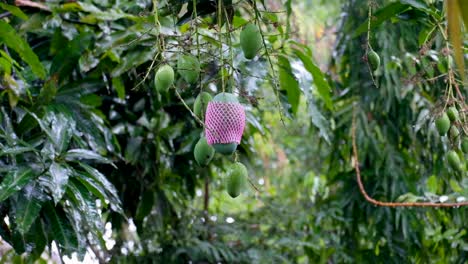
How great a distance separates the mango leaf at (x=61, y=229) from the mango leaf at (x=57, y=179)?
5 cm

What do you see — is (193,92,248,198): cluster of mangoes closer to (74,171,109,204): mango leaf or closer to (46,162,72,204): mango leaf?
(46,162,72,204): mango leaf

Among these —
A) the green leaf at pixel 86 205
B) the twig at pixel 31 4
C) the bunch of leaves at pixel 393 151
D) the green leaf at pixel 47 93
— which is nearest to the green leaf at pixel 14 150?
the green leaf at pixel 86 205

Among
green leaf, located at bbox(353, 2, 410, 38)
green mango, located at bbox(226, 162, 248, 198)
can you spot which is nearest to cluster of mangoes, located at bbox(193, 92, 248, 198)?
green mango, located at bbox(226, 162, 248, 198)

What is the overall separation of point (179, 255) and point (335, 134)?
64 centimetres

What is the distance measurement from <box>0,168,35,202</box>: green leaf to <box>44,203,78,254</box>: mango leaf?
0.08m

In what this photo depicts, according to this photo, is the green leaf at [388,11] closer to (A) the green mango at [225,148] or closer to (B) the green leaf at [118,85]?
(A) the green mango at [225,148]

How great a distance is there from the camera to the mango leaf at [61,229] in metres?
1.48

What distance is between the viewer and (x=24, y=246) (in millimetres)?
Answer: 1470

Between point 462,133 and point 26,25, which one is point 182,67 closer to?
point 462,133

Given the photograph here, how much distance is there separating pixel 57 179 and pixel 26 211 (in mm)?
80

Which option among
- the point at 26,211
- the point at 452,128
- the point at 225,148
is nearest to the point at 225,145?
the point at 225,148

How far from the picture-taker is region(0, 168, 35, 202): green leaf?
1.36 meters

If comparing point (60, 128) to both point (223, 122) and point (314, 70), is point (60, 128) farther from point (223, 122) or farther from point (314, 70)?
point (223, 122)

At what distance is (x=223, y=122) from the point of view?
848 millimetres
